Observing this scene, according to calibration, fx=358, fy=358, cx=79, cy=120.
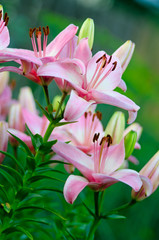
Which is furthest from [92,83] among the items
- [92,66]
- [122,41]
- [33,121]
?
[122,41]

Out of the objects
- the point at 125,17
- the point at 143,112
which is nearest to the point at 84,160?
the point at 143,112

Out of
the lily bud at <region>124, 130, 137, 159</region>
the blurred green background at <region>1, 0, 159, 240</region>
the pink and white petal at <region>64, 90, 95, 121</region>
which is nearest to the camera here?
the pink and white petal at <region>64, 90, 95, 121</region>

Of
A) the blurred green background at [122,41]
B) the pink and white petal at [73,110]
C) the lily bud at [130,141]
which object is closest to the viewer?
the pink and white petal at [73,110]

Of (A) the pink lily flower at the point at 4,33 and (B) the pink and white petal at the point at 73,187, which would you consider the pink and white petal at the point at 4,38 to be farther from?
(B) the pink and white petal at the point at 73,187

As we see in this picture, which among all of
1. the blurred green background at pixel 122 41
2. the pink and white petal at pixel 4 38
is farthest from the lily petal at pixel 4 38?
the blurred green background at pixel 122 41

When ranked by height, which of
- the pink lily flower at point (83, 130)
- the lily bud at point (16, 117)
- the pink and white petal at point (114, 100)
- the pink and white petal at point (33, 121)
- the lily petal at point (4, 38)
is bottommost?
the lily bud at point (16, 117)

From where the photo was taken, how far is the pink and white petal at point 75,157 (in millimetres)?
376

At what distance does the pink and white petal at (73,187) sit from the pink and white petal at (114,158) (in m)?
0.05

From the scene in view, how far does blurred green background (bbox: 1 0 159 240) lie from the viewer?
1531 millimetres

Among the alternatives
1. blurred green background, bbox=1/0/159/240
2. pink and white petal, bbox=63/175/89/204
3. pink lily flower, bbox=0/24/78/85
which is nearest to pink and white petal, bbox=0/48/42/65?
pink lily flower, bbox=0/24/78/85

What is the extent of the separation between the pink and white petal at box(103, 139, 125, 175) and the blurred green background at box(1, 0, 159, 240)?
72 cm

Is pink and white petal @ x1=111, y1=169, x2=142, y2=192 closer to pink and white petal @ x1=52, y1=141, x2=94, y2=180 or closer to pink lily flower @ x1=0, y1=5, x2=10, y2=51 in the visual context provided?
pink and white petal @ x1=52, y1=141, x2=94, y2=180

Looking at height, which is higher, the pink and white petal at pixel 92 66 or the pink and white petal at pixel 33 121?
the pink and white petal at pixel 92 66

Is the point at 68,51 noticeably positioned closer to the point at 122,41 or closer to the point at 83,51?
the point at 83,51
